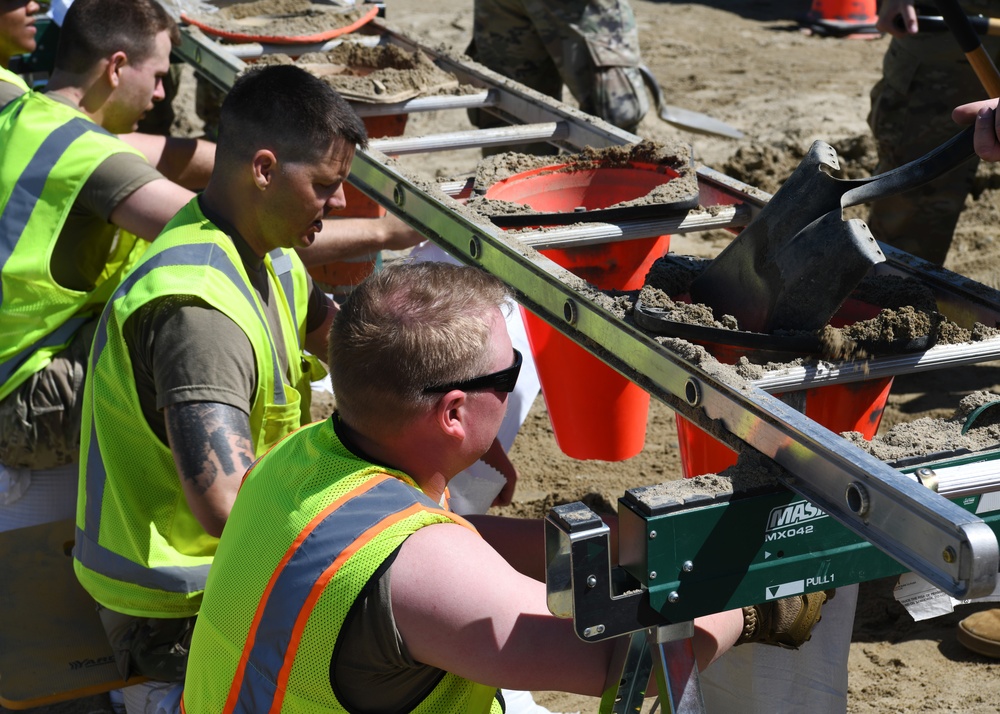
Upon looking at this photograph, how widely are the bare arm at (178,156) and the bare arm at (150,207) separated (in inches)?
39.9

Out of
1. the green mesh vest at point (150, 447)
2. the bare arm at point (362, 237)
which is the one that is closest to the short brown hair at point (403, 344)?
the green mesh vest at point (150, 447)

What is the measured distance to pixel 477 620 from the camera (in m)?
1.44

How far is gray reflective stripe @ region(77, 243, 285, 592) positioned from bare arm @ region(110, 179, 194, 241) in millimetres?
463

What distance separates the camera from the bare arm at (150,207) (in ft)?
9.27

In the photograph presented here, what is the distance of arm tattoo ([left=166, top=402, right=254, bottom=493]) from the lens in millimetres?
2182

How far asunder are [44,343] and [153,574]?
933 millimetres

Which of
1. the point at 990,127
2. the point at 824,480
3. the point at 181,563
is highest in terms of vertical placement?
the point at 990,127

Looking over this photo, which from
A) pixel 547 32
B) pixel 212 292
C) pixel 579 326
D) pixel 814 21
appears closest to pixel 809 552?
pixel 579 326

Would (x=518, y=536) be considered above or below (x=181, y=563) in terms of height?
above

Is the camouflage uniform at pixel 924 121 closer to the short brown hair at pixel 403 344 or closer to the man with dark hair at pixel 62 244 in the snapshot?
the man with dark hair at pixel 62 244

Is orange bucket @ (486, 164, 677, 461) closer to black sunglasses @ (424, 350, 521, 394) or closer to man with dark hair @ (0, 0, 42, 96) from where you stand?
black sunglasses @ (424, 350, 521, 394)

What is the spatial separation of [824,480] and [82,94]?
269 cm

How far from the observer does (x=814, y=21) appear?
408 inches

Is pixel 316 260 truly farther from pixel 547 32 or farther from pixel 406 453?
pixel 547 32
